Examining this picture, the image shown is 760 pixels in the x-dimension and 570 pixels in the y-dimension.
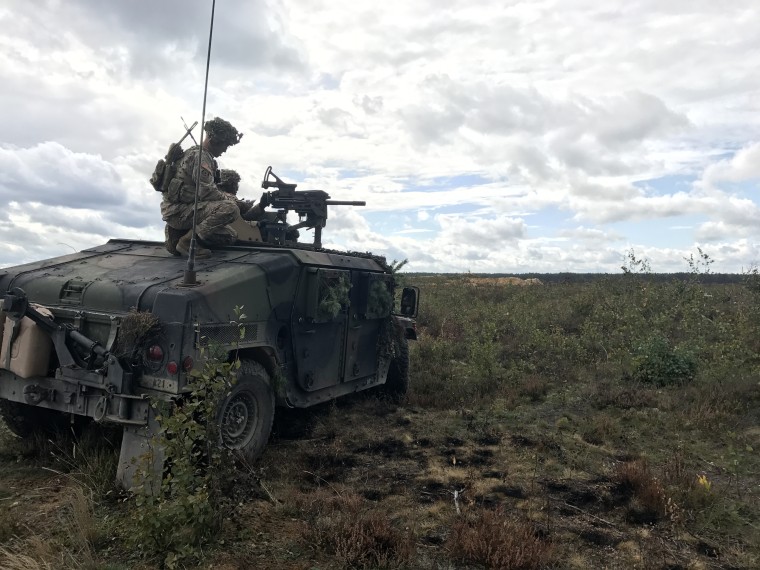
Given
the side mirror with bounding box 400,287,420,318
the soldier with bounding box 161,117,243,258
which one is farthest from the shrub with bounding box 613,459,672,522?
the soldier with bounding box 161,117,243,258

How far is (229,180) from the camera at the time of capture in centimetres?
745

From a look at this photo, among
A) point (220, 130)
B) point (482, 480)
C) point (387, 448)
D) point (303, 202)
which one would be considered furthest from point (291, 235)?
point (482, 480)

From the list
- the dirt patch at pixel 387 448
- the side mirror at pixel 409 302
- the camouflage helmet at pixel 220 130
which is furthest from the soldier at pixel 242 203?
the dirt patch at pixel 387 448

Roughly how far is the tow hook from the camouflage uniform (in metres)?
1.96

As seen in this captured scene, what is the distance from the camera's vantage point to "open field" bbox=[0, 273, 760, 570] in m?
3.88

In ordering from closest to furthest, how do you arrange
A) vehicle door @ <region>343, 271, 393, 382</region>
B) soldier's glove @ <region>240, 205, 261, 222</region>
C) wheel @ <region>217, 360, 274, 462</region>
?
wheel @ <region>217, 360, 274, 462</region> → vehicle door @ <region>343, 271, 393, 382</region> → soldier's glove @ <region>240, 205, 261, 222</region>

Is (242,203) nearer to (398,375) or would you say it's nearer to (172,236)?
(172,236)

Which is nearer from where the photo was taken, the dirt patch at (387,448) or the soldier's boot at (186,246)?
the soldier's boot at (186,246)

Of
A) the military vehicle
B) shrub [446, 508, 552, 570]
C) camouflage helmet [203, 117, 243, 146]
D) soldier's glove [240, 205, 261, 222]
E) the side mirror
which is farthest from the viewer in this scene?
the side mirror

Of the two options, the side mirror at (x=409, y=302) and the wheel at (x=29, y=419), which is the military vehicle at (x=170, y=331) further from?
the side mirror at (x=409, y=302)

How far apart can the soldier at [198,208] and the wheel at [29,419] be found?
199 centimetres

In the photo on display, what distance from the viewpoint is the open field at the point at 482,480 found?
153 inches

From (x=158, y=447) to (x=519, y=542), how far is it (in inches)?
102

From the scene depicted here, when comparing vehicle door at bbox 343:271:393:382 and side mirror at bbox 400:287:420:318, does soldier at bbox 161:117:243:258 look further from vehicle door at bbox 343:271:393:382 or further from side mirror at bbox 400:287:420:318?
side mirror at bbox 400:287:420:318
